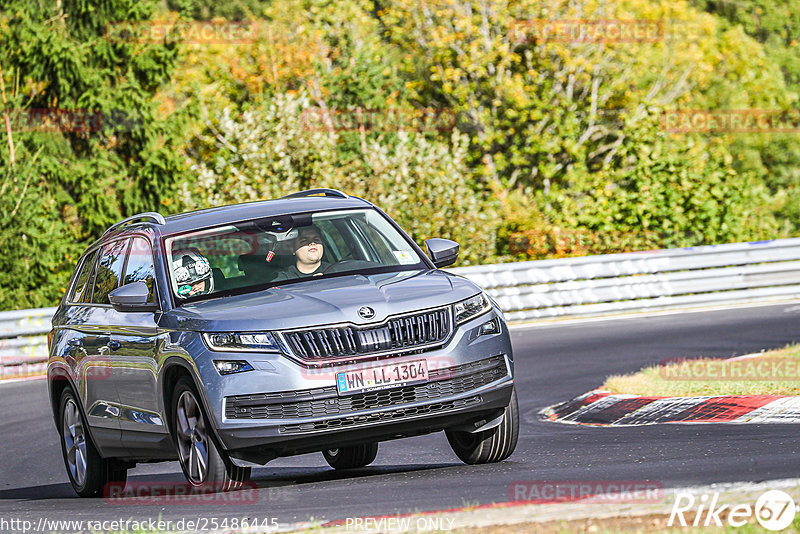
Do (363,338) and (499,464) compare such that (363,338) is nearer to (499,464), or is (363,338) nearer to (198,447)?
(198,447)

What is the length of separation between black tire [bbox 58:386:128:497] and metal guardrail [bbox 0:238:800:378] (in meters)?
11.6

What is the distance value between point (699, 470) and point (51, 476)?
5.96 m

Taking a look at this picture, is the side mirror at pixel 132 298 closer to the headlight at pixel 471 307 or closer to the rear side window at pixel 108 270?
the rear side window at pixel 108 270

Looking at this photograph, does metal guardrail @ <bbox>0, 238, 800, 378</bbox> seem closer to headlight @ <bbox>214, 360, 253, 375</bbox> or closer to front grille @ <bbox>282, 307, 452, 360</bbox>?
front grille @ <bbox>282, 307, 452, 360</bbox>

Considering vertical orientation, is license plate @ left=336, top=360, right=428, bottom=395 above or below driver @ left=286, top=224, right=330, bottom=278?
below

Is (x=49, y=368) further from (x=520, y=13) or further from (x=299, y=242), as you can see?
(x=520, y=13)

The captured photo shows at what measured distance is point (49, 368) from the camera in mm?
9906

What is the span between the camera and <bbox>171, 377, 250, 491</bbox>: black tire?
7.40 meters

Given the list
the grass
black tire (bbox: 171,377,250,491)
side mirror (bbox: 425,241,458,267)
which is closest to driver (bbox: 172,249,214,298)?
black tire (bbox: 171,377,250,491)

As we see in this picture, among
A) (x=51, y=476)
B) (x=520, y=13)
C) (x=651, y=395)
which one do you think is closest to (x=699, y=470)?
(x=651, y=395)

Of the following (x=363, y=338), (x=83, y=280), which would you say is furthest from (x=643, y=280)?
(x=363, y=338)

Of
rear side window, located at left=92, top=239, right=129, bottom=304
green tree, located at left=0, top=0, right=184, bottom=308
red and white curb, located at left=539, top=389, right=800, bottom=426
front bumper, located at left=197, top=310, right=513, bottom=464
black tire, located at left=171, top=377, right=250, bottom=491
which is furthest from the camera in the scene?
green tree, located at left=0, top=0, right=184, bottom=308

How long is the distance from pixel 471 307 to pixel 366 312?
76 cm

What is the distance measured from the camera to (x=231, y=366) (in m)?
7.21
